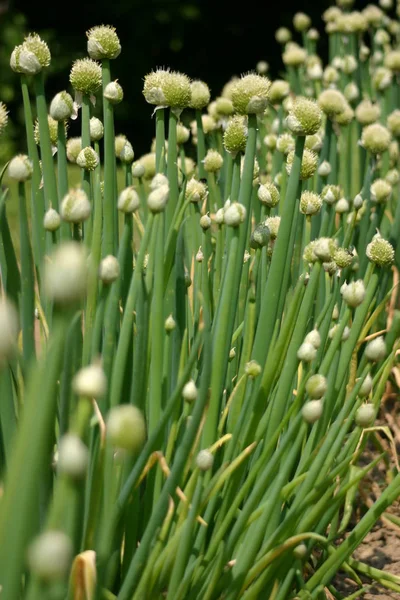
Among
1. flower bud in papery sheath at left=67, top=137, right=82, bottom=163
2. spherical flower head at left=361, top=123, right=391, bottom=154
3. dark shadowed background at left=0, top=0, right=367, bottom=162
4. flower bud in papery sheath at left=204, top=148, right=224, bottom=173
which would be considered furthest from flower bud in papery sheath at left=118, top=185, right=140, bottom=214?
dark shadowed background at left=0, top=0, right=367, bottom=162

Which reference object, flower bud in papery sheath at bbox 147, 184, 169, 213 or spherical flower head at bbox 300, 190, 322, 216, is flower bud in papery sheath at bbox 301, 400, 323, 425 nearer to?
flower bud in papery sheath at bbox 147, 184, 169, 213

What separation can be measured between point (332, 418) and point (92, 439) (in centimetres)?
56

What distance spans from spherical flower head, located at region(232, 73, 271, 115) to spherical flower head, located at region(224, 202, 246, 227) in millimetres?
231

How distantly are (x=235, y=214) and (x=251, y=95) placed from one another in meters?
0.27

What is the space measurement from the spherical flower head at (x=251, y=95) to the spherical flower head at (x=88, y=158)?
0.31 meters

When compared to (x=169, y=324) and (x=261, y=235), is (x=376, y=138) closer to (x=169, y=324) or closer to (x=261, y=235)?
(x=261, y=235)

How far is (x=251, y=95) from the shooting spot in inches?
60.4

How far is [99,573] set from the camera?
3.88 ft

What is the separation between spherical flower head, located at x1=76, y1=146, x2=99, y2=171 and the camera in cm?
166

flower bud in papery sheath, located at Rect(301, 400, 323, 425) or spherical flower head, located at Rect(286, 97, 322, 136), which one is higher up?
spherical flower head, located at Rect(286, 97, 322, 136)

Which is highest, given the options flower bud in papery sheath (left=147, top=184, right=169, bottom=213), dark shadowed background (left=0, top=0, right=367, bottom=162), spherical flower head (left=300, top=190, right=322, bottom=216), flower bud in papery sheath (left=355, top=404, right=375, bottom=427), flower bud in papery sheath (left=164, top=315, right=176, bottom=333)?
dark shadowed background (left=0, top=0, right=367, bottom=162)

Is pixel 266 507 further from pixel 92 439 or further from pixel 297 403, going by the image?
pixel 92 439

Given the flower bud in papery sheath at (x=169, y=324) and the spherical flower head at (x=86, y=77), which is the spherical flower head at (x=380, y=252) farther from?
the spherical flower head at (x=86, y=77)

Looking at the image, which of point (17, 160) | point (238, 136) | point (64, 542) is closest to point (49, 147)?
point (17, 160)
